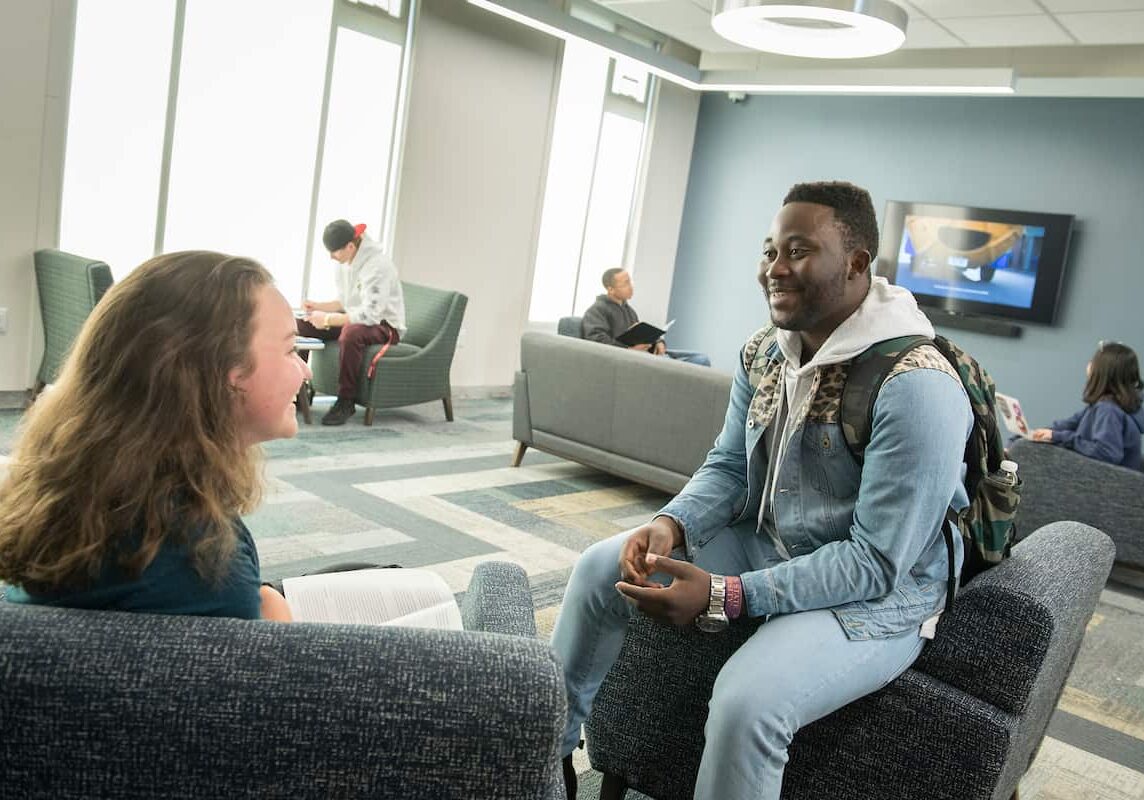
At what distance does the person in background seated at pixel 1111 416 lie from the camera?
13.5 ft

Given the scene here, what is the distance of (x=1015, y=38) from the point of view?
645 cm

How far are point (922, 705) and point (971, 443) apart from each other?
0.46m

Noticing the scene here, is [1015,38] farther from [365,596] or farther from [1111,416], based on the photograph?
[365,596]

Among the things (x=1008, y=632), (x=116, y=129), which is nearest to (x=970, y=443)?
(x=1008, y=632)

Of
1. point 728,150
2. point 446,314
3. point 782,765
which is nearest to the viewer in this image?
point 782,765

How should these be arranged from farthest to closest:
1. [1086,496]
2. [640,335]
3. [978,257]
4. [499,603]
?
[978,257] < [640,335] < [1086,496] < [499,603]

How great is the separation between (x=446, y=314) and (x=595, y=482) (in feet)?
5.40

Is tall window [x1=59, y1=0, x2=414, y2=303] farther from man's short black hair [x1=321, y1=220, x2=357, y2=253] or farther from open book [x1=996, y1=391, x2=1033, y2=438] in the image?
open book [x1=996, y1=391, x2=1033, y2=438]

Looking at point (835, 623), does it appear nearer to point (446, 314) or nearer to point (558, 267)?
point (446, 314)

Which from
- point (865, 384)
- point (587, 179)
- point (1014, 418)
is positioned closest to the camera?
point (865, 384)

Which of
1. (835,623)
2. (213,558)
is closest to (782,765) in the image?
(835,623)

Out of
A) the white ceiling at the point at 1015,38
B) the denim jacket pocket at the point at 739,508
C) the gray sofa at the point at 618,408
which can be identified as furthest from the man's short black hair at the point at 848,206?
the white ceiling at the point at 1015,38

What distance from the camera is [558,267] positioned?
26.0 ft

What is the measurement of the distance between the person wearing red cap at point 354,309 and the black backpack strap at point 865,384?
13.8ft
